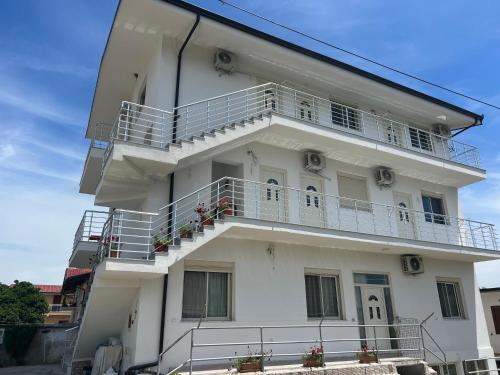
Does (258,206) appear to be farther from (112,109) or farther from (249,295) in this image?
(112,109)

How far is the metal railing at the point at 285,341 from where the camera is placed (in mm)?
9609

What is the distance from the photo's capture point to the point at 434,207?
663 inches

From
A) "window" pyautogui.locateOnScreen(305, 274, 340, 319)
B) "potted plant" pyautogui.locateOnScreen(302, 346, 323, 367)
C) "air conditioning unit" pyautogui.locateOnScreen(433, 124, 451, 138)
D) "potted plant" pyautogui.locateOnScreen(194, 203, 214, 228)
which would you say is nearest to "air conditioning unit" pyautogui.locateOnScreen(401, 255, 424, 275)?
"window" pyautogui.locateOnScreen(305, 274, 340, 319)

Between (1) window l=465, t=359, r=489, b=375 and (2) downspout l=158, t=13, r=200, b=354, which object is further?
(1) window l=465, t=359, r=489, b=375

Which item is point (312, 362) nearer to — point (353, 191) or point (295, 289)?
point (295, 289)

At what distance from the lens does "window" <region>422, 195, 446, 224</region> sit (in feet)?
53.5

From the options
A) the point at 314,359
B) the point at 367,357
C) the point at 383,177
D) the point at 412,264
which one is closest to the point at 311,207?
the point at 383,177

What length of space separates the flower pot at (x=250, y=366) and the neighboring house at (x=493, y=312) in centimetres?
1766

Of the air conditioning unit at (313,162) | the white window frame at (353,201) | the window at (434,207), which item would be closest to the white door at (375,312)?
the white window frame at (353,201)

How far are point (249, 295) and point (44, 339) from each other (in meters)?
12.7

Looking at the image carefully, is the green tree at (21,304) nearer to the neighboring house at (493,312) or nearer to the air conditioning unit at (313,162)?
the air conditioning unit at (313,162)

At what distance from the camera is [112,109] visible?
58.0 feet

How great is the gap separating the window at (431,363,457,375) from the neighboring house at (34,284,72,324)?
3206 centimetres

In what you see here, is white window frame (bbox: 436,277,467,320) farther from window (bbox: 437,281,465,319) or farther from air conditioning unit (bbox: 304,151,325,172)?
air conditioning unit (bbox: 304,151,325,172)
